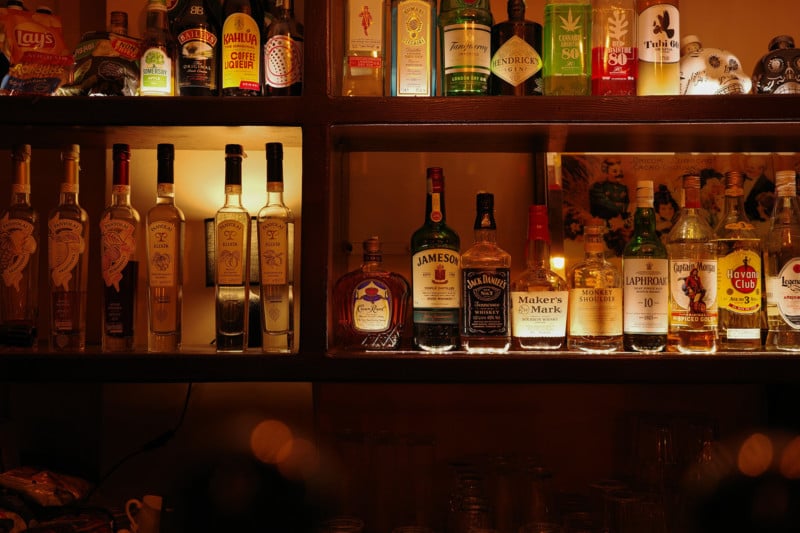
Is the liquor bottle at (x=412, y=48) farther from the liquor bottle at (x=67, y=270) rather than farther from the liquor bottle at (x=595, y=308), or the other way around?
the liquor bottle at (x=67, y=270)

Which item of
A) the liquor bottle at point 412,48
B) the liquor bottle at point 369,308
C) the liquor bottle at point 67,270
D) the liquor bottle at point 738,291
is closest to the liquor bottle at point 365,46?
the liquor bottle at point 412,48

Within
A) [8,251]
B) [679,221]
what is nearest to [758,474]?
[679,221]

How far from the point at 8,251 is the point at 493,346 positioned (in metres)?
0.94

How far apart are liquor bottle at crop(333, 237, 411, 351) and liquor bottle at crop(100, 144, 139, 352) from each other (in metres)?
0.39

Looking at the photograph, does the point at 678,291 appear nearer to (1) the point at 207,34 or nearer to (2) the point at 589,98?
(2) the point at 589,98

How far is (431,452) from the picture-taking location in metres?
1.52

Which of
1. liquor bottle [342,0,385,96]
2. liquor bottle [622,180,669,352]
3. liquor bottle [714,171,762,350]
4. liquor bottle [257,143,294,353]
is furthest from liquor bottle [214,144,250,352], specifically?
liquor bottle [714,171,762,350]

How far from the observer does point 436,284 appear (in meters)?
1.41

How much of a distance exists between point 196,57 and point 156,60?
0.26 feet

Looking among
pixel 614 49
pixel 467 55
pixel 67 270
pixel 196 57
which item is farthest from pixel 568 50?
pixel 67 270

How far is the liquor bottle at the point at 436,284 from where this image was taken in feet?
4.61

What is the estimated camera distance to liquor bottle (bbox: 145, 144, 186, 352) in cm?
140

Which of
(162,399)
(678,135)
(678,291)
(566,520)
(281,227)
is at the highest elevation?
(678,135)

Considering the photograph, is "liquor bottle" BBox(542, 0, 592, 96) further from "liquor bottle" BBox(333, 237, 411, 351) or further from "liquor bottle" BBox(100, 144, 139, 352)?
"liquor bottle" BBox(100, 144, 139, 352)
